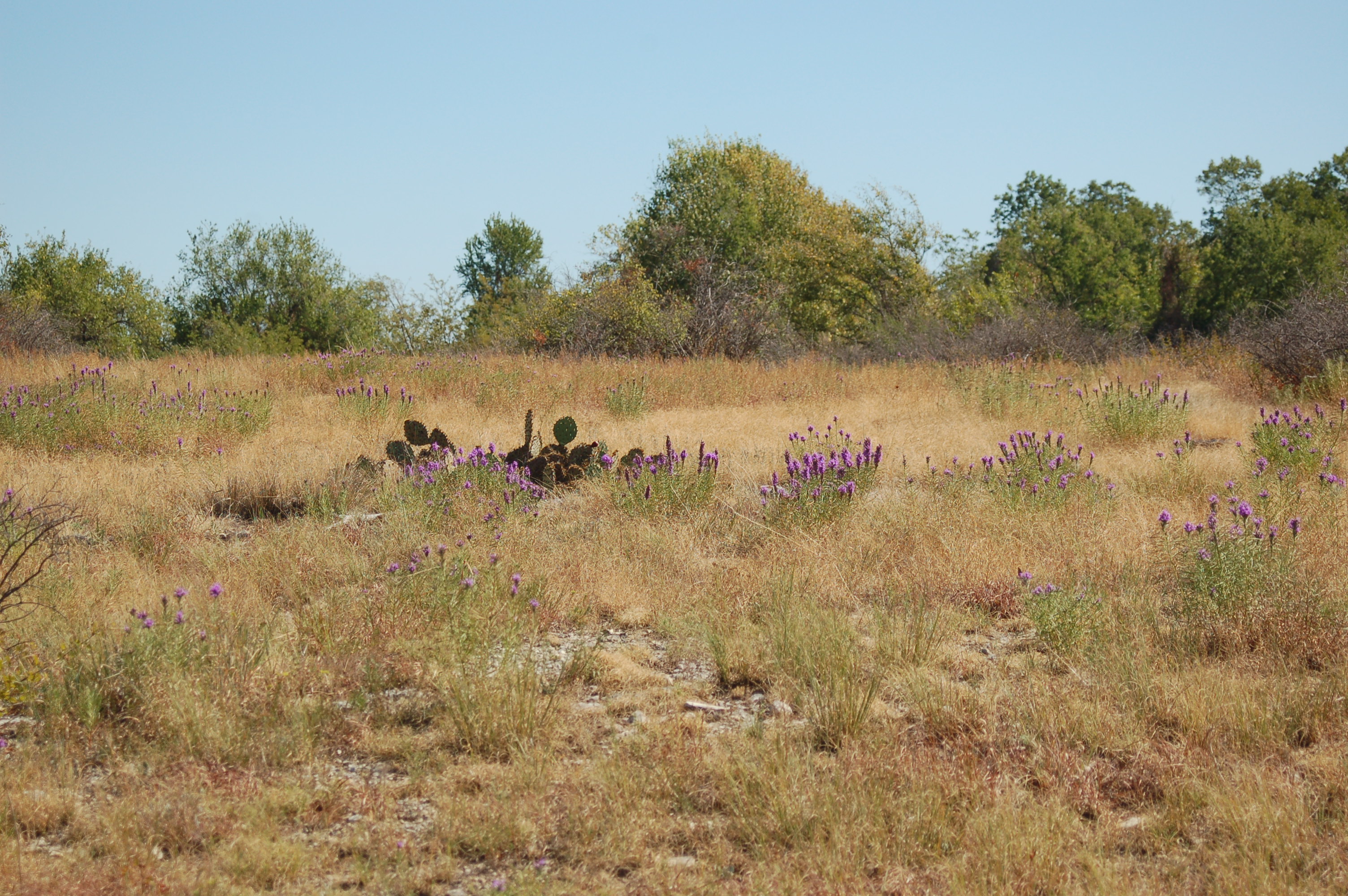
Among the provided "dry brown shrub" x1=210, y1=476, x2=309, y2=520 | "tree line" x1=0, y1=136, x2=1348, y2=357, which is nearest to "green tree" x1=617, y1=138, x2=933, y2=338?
"tree line" x1=0, y1=136, x2=1348, y2=357

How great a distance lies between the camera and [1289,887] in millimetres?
2094

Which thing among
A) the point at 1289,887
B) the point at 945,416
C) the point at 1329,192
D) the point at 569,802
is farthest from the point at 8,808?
the point at 1329,192

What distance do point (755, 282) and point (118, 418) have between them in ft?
50.3

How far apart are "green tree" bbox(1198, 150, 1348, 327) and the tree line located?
8 cm

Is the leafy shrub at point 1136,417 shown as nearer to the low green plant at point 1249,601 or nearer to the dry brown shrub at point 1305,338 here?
the dry brown shrub at point 1305,338

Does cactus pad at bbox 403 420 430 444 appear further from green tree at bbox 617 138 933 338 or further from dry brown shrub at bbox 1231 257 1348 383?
green tree at bbox 617 138 933 338

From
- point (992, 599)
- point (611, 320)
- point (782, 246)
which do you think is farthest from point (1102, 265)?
point (992, 599)

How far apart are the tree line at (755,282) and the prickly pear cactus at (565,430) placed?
9.65 m

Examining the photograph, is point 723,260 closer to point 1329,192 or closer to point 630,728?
point 630,728

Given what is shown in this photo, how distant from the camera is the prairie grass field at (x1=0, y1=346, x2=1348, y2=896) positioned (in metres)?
2.31

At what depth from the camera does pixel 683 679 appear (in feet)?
11.5

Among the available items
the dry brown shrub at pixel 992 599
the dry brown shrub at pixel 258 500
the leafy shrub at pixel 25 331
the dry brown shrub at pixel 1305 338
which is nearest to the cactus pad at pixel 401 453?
the dry brown shrub at pixel 258 500

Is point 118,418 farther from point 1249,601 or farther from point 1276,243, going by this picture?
point 1276,243

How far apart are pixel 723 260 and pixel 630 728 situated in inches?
955
